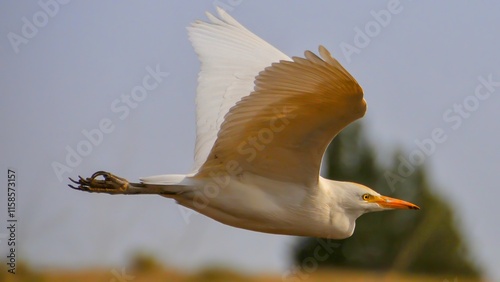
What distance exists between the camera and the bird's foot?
20.6 ft

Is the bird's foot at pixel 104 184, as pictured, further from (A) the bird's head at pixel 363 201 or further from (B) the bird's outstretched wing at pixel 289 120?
(A) the bird's head at pixel 363 201

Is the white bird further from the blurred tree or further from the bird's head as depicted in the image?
the blurred tree

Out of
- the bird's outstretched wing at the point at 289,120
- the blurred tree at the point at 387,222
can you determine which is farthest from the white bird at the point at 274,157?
the blurred tree at the point at 387,222

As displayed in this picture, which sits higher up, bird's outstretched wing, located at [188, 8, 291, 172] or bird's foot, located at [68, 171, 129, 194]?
bird's outstretched wing, located at [188, 8, 291, 172]

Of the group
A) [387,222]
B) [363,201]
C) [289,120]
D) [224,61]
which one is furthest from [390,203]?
[387,222]

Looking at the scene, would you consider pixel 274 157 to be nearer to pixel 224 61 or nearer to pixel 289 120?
pixel 289 120

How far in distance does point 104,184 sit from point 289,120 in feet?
4.48

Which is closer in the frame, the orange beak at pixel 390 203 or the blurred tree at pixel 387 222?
the orange beak at pixel 390 203

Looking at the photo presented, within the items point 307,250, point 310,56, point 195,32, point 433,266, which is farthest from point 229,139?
point 433,266

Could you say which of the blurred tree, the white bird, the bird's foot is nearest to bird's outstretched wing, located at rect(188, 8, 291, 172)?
the white bird

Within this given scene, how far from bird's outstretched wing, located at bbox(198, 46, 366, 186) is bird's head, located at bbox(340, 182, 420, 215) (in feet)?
1.37

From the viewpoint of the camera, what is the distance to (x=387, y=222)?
107ft

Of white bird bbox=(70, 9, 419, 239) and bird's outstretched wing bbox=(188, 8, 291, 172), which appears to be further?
bird's outstretched wing bbox=(188, 8, 291, 172)

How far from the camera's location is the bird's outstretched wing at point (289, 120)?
5.30 m
